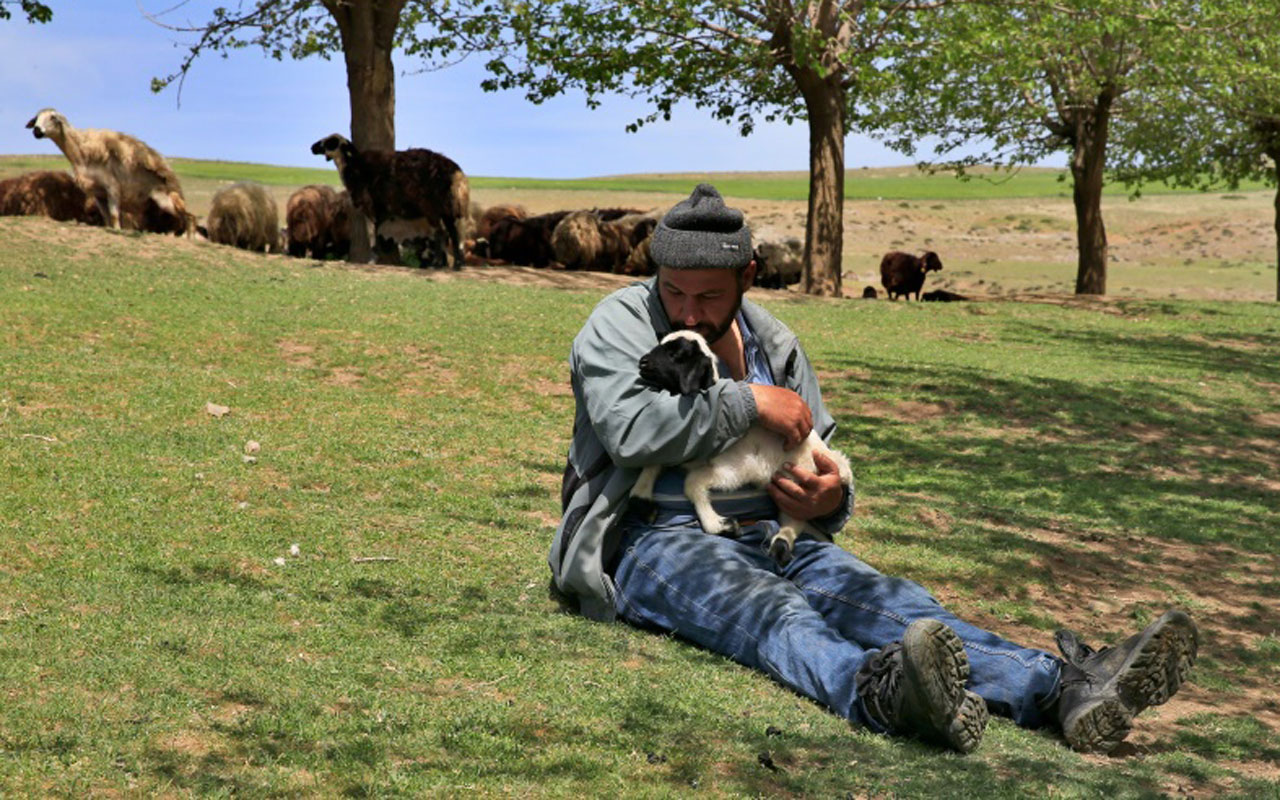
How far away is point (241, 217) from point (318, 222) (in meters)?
1.76

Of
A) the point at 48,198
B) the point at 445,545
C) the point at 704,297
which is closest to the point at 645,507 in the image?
the point at 704,297

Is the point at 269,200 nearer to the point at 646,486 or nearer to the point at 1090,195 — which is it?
the point at 1090,195

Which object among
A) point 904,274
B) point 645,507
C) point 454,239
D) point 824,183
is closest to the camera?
point 645,507

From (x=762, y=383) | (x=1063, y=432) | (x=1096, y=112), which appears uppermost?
(x=1096, y=112)

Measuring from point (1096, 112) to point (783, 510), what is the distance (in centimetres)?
2575

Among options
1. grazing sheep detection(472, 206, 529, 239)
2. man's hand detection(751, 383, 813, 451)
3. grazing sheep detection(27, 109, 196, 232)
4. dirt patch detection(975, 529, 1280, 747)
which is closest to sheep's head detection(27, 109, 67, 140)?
grazing sheep detection(27, 109, 196, 232)

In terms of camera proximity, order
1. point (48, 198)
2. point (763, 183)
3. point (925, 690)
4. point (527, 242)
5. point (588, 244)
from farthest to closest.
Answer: point (763, 183), point (527, 242), point (588, 244), point (48, 198), point (925, 690)

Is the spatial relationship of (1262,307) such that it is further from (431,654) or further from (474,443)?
(431,654)

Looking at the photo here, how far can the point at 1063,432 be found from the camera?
1280 cm

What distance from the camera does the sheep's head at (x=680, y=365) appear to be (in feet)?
17.5

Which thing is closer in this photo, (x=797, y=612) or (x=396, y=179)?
(x=797, y=612)

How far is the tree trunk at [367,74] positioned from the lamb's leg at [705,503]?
1744cm

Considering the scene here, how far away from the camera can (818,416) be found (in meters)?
5.98

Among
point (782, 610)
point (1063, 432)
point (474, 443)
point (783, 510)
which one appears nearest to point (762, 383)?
point (783, 510)
